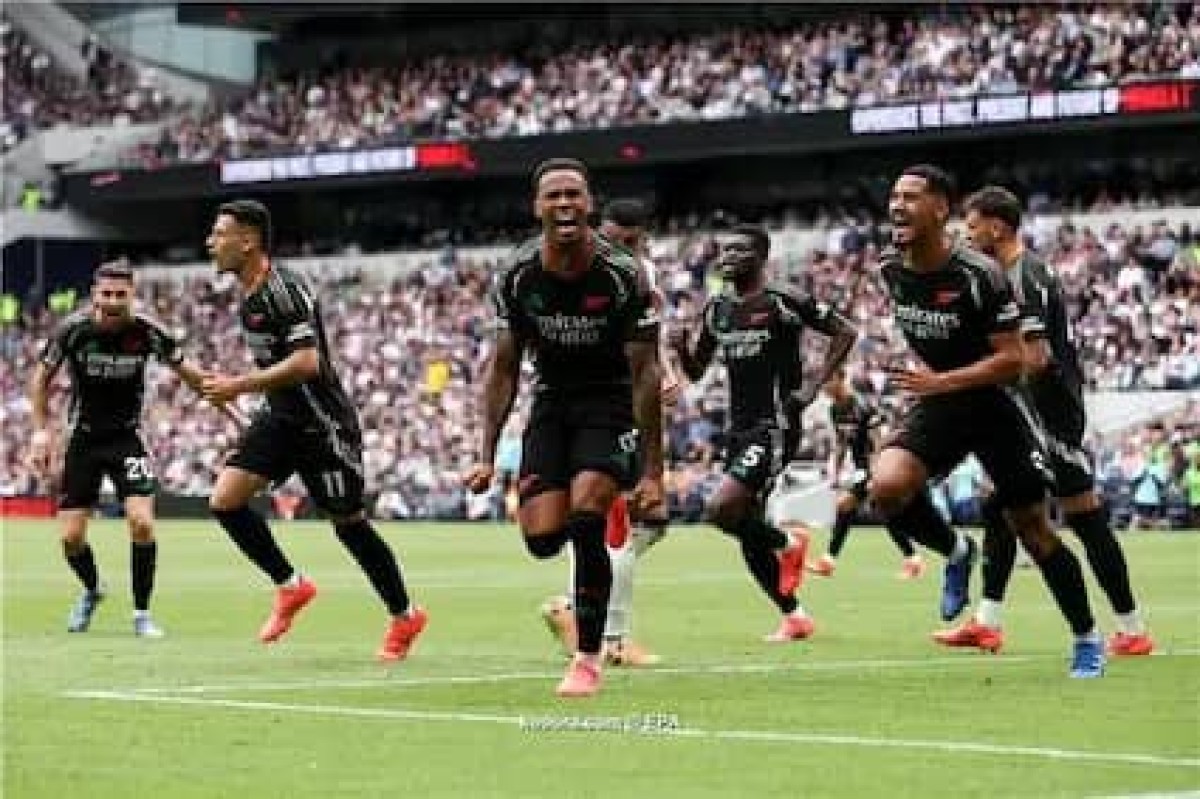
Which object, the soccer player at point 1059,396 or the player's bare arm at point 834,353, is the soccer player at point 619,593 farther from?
the player's bare arm at point 834,353

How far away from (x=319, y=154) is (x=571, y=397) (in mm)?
52281

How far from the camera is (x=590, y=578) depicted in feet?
43.6

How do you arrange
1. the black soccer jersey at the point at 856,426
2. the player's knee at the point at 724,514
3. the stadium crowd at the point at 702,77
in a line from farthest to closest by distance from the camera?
the stadium crowd at the point at 702,77 < the black soccer jersey at the point at 856,426 < the player's knee at the point at 724,514

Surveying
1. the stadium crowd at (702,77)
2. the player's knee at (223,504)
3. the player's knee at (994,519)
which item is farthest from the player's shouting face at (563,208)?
the stadium crowd at (702,77)

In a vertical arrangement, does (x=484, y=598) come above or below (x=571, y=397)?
below

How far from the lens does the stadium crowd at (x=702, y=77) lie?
174 ft

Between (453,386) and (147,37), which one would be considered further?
(147,37)

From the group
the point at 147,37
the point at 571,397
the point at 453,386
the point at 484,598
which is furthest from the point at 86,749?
the point at 147,37

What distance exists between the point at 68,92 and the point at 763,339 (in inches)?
2354

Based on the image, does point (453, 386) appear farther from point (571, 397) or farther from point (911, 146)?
point (571, 397)

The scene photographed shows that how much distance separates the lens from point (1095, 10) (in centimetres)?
5434

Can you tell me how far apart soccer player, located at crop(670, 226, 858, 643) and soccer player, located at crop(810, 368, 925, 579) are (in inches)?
315

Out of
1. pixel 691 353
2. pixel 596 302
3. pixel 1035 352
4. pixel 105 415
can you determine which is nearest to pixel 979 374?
pixel 1035 352

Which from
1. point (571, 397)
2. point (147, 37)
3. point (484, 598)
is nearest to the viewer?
point (571, 397)
